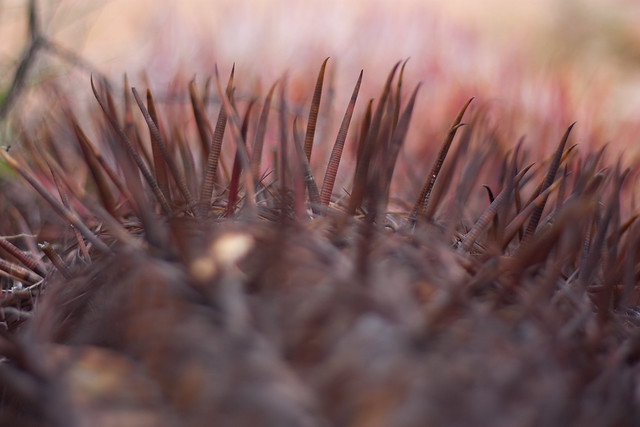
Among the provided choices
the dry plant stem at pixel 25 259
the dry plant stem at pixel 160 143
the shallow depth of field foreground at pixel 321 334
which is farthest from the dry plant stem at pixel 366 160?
the dry plant stem at pixel 25 259

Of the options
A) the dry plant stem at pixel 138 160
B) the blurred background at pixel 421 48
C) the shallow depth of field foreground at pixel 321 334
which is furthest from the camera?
the blurred background at pixel 421 48

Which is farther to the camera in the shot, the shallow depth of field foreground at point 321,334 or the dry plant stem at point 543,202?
the dry plant stem at point 543,202

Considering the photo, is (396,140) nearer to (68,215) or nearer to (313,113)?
(313,113)

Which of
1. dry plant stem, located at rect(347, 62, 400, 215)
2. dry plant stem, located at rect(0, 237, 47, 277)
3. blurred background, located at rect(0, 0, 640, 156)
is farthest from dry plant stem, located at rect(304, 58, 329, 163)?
blurred background, located at rect(0, 0, 640, 156)

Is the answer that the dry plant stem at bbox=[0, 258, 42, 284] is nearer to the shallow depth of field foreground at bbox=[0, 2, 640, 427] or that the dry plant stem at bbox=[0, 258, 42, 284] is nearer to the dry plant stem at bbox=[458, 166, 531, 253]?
the shallow depth of field foreground at bbox=[0, 2, 640, 427]

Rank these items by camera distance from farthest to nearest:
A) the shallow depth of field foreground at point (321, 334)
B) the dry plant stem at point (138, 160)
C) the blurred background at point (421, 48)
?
1. the blurred background at point (421, 48)
2. the dry plant stem at point (138, 160)
3. the shallow depth of field foreground at point (321, 334)

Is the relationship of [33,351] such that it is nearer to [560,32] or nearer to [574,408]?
[574,408]

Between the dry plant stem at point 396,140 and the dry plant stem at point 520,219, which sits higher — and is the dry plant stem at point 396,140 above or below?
above

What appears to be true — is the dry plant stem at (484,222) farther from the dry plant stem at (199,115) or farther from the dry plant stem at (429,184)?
the dry plant stem at (199,115)

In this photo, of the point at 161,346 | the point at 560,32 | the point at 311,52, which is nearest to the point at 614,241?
the point at 161,346
